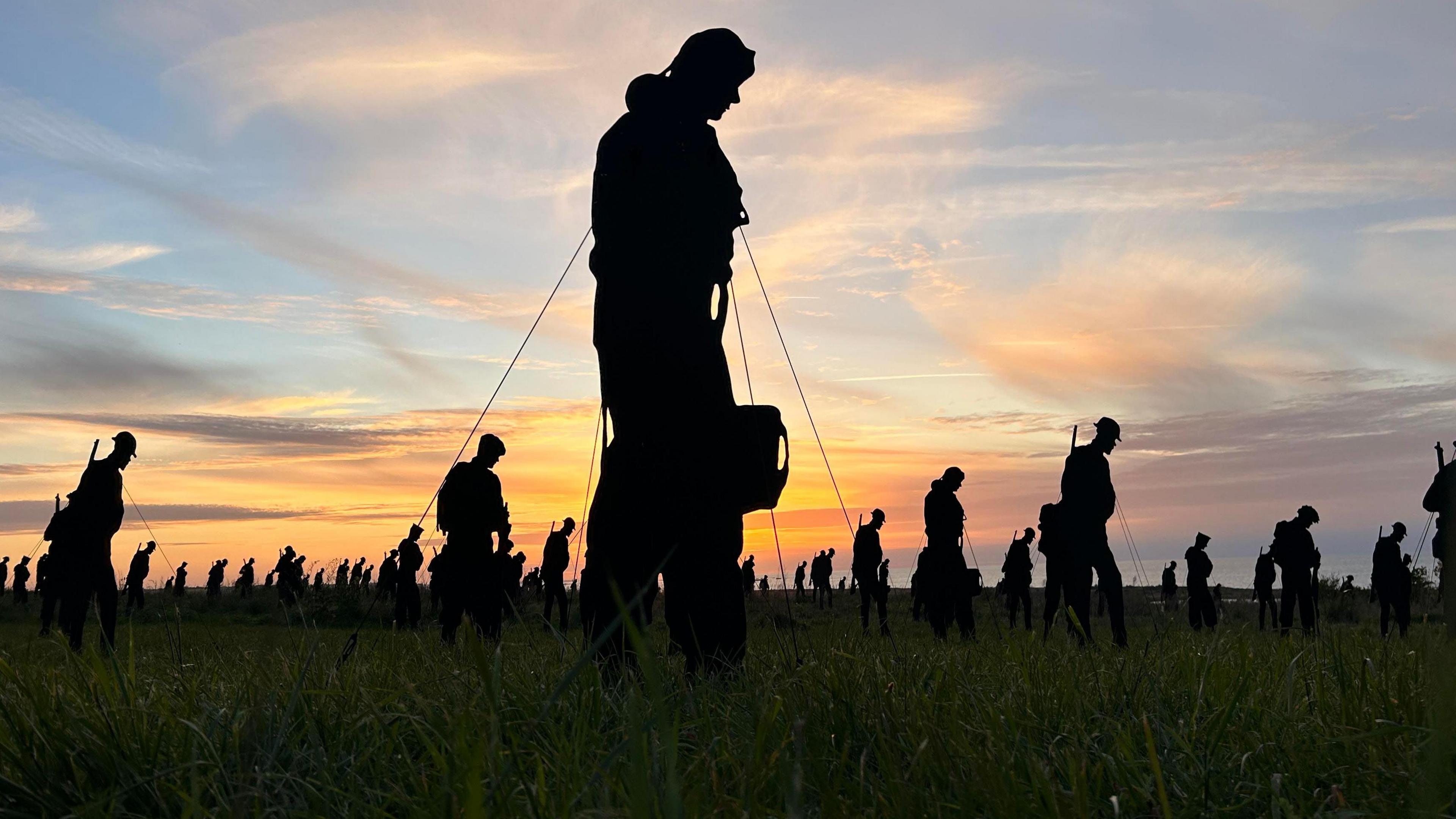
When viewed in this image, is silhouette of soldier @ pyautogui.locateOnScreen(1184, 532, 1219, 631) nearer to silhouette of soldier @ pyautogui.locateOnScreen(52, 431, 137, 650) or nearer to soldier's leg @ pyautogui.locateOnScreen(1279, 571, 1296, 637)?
soldier's leg @ pyautogui.locateOnScreen(1279, 571, 1296, 637)

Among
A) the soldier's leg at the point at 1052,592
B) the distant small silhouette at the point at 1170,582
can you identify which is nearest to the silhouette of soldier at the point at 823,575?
the distant small silhouette at the point at 1170,582

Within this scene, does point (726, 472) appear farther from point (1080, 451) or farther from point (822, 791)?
point (1080, 451)

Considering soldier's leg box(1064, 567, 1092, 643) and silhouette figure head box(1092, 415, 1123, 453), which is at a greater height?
silhouette figure head box(1092, 415, 1123, 453)

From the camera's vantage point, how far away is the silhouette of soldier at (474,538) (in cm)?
939

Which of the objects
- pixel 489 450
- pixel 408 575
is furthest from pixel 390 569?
pixel 489 450

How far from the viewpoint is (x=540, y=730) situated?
8.32ft

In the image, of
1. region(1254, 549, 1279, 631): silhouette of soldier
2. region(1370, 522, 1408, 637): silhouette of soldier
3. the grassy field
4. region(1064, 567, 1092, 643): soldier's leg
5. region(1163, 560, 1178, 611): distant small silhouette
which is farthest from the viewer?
region(1163, 560, 1178, 611): distant small silhouette

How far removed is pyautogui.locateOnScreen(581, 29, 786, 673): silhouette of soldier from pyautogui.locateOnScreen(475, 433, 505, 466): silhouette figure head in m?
6.13

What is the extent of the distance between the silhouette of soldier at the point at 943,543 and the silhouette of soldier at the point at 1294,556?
401cm

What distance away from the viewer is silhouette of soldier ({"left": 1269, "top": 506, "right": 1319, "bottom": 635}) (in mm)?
13328

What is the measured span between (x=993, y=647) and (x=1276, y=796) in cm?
363

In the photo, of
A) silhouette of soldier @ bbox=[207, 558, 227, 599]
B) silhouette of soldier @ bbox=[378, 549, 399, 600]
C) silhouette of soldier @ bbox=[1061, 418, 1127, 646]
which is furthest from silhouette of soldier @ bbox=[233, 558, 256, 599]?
silhouette of soldier @ bbox=[1061, 418, 1127, 646]

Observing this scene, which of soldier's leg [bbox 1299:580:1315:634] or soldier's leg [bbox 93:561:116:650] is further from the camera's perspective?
soldier's leg [bbox 1299:580:1315:634]

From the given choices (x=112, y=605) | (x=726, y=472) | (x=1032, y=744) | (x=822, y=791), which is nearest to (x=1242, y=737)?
(x=1032, y=744)
